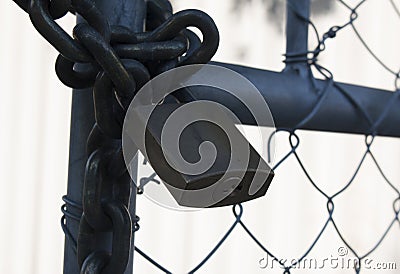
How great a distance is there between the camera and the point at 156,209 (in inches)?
37.6

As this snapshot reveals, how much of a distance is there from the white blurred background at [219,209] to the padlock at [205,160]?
1.79 ft

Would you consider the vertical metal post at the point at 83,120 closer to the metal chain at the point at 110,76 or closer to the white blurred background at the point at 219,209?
the metal chain at the point at 110,76

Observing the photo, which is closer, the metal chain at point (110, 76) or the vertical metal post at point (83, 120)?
the metal chain at point (110, 76)

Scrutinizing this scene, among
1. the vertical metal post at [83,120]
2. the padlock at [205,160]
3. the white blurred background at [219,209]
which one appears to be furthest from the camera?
the white blurred background at [219,209]

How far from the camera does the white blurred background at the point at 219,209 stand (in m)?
0.93

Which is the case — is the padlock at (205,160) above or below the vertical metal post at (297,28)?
below

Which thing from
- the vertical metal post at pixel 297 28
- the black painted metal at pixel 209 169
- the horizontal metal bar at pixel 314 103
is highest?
the vertical metal post at pixel 297 28

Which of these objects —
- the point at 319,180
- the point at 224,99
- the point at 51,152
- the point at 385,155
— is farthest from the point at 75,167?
the point at 385,155

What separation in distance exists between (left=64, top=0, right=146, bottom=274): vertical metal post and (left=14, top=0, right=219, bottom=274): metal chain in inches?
2.0

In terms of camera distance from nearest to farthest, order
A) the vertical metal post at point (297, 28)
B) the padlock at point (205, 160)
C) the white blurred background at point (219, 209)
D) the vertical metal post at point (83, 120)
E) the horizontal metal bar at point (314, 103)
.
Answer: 1. the padlock at point (205, 160)
2. the vertical metal post at point (83, 120)
3. the horizontal metal bar at point (314, 103)
4. the vertical metal post at point (297, 28)
5. the white blurred background at point (219, 209)

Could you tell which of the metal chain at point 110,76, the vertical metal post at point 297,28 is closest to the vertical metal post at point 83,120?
the metal chain at point 110,76

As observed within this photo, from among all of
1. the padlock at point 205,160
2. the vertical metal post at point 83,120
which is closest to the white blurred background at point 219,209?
the vertical metal post at point 83,120

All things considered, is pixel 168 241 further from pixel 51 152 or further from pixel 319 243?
pixel 319 243

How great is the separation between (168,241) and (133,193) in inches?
20.0
